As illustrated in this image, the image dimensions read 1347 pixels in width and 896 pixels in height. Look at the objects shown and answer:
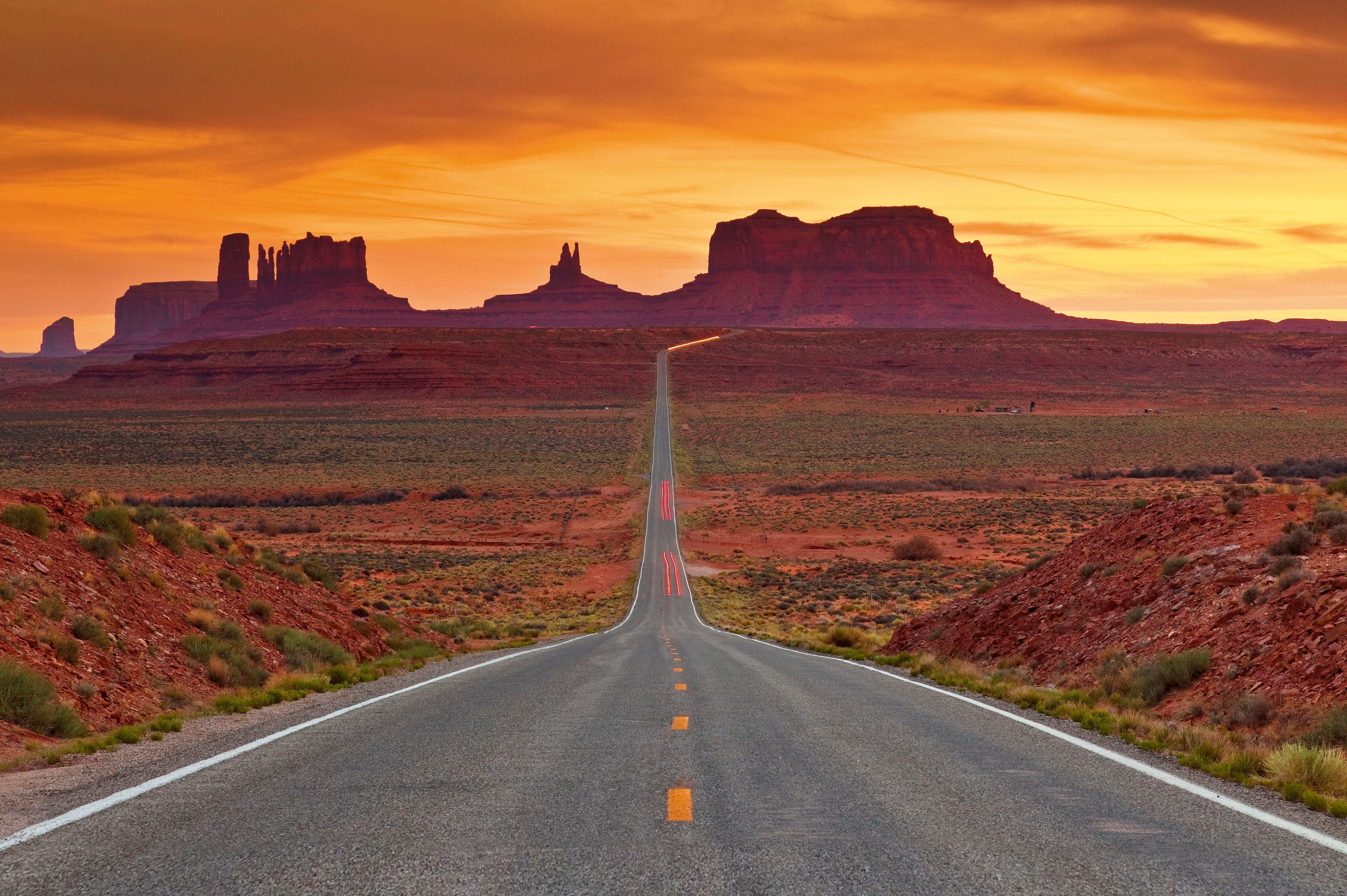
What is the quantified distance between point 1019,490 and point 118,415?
12045 cm

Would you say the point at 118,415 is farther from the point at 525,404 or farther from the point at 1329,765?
the point at 1329,765

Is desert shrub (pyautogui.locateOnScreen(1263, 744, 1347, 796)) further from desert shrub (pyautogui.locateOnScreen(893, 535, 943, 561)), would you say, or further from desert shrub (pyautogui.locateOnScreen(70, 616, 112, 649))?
desert shrub (pyautogui.locateOnScreen(893, 535, 943, 561))

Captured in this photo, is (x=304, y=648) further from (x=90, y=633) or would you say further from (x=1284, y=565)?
(x=1284, y=565)

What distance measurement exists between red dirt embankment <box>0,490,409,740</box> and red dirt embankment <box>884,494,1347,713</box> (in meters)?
11.0

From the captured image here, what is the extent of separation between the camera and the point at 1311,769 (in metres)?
7.23

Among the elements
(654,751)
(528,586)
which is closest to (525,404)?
(528,586)

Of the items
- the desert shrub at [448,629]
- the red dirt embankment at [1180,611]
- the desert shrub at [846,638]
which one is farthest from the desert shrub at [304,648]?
the desert shrub at [846,638]

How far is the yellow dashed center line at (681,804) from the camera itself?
609 cm

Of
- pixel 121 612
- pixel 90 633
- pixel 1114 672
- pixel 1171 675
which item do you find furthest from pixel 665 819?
pixel 121 612

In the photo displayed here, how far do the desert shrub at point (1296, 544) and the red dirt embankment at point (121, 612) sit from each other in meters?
13.2

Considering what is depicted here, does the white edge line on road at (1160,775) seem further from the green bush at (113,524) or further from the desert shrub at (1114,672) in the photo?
the green bush at (113,524)

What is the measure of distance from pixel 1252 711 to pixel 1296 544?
4331 mm

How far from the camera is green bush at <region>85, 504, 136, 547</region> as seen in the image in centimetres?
1500

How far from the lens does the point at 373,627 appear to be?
765 inches
